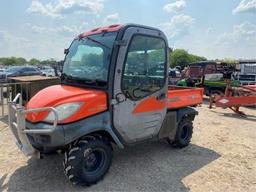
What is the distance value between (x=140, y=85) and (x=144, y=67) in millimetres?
295

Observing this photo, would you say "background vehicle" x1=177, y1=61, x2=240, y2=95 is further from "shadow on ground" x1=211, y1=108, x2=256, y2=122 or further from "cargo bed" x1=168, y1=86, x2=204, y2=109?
"cargo bed" x1=168, y1=86, x2=204, y2=109

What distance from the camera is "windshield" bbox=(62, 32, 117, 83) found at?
3.87 m

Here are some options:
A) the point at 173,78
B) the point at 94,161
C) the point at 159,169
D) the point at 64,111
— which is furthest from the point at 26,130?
the point at 173,78

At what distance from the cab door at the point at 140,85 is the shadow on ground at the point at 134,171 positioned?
528 millimetres

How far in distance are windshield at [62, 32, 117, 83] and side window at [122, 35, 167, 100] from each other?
31 cm

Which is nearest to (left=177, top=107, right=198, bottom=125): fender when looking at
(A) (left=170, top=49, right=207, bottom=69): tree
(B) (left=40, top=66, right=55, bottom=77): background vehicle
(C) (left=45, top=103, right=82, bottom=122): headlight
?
(C) (left=45, top=103, right=82, bottom=122): headlight

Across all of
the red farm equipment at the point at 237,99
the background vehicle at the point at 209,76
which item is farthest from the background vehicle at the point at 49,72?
the red farm equipment at the point at 237,99

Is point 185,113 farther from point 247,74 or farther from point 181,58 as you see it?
point 181,58

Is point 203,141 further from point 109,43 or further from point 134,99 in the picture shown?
point 109,43

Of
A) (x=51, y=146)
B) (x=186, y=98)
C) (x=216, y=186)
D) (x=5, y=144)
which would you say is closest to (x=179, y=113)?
(x=186, y=98)

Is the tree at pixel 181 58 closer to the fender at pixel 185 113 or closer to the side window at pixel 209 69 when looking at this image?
the side window at pixel 209 69

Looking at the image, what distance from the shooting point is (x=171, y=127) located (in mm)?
5078

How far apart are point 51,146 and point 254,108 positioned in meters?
9.91

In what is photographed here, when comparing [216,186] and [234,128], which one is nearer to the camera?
[216,186]
